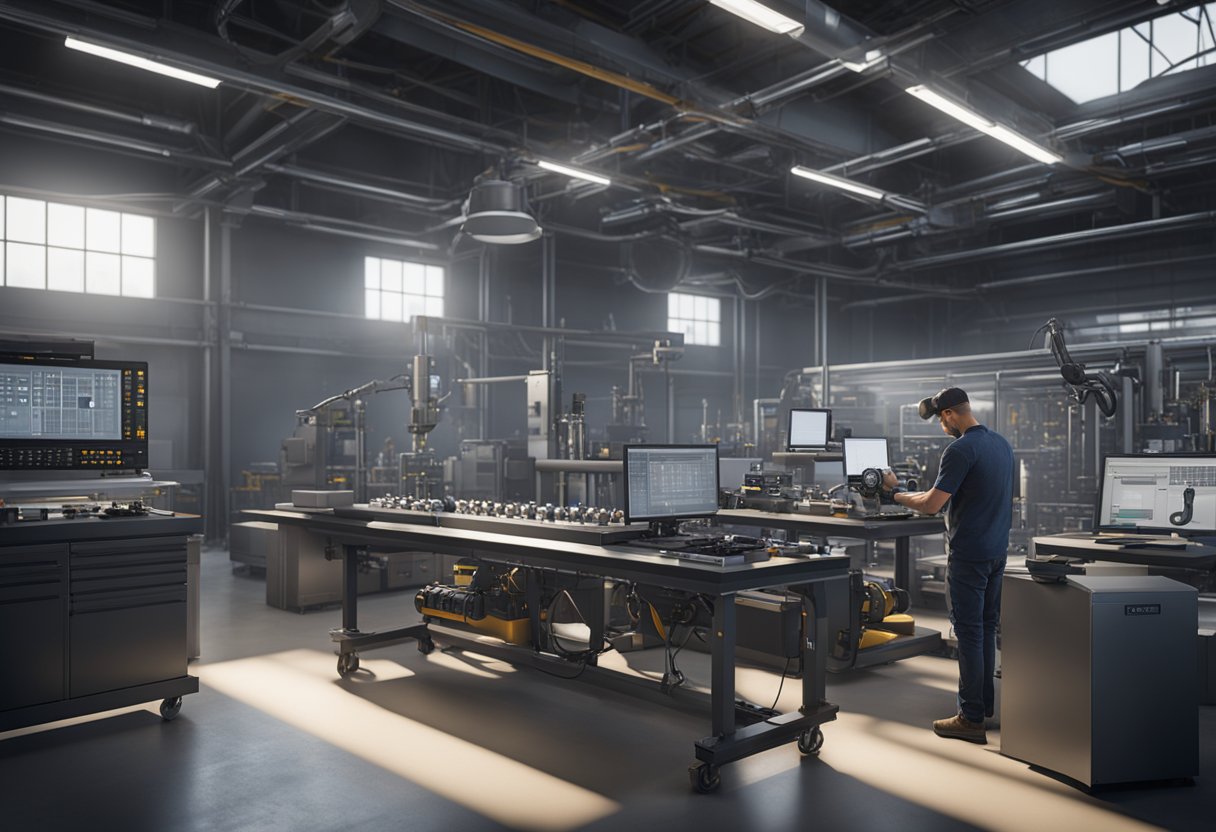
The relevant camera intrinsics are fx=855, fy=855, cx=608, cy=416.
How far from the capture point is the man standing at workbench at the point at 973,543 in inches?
133

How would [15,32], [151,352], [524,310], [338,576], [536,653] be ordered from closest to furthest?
[536,653] → [338,576] → [15,32] → [151,352] → [524,310]

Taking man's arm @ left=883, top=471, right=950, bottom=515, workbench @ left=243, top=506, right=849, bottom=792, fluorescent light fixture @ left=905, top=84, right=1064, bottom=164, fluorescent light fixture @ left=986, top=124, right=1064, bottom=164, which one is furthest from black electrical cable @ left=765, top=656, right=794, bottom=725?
fluorescent light fixture @ left=986, top=124, right=1064, bottom=164

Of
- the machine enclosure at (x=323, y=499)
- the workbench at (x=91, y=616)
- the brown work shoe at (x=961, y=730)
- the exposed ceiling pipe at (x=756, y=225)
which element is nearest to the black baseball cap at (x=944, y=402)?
the brown work shoe at (x=961, y=730)

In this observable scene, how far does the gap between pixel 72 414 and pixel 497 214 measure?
10.4 feet

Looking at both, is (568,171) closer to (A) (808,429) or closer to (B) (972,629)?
(A) (808,429)

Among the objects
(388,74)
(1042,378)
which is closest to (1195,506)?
(1042,378)

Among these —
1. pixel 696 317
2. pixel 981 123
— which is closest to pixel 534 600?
pixel 981 123

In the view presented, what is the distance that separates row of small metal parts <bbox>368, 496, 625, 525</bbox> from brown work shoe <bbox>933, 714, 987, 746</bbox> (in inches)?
59.8

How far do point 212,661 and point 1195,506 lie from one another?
4951 millimetres

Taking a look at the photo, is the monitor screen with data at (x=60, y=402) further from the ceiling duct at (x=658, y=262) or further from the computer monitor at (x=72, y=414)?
the ceiling duct at (x=658, y=262)

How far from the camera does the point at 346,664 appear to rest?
432 cm

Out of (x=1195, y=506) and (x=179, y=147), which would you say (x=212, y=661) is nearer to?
(x=1195, y=506)

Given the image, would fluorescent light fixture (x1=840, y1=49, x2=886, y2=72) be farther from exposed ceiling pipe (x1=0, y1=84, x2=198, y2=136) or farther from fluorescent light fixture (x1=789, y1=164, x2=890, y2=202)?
exposed ceiling pipe (x1=0, y1=84, x2=198, y2=136)

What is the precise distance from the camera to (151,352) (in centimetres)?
938
